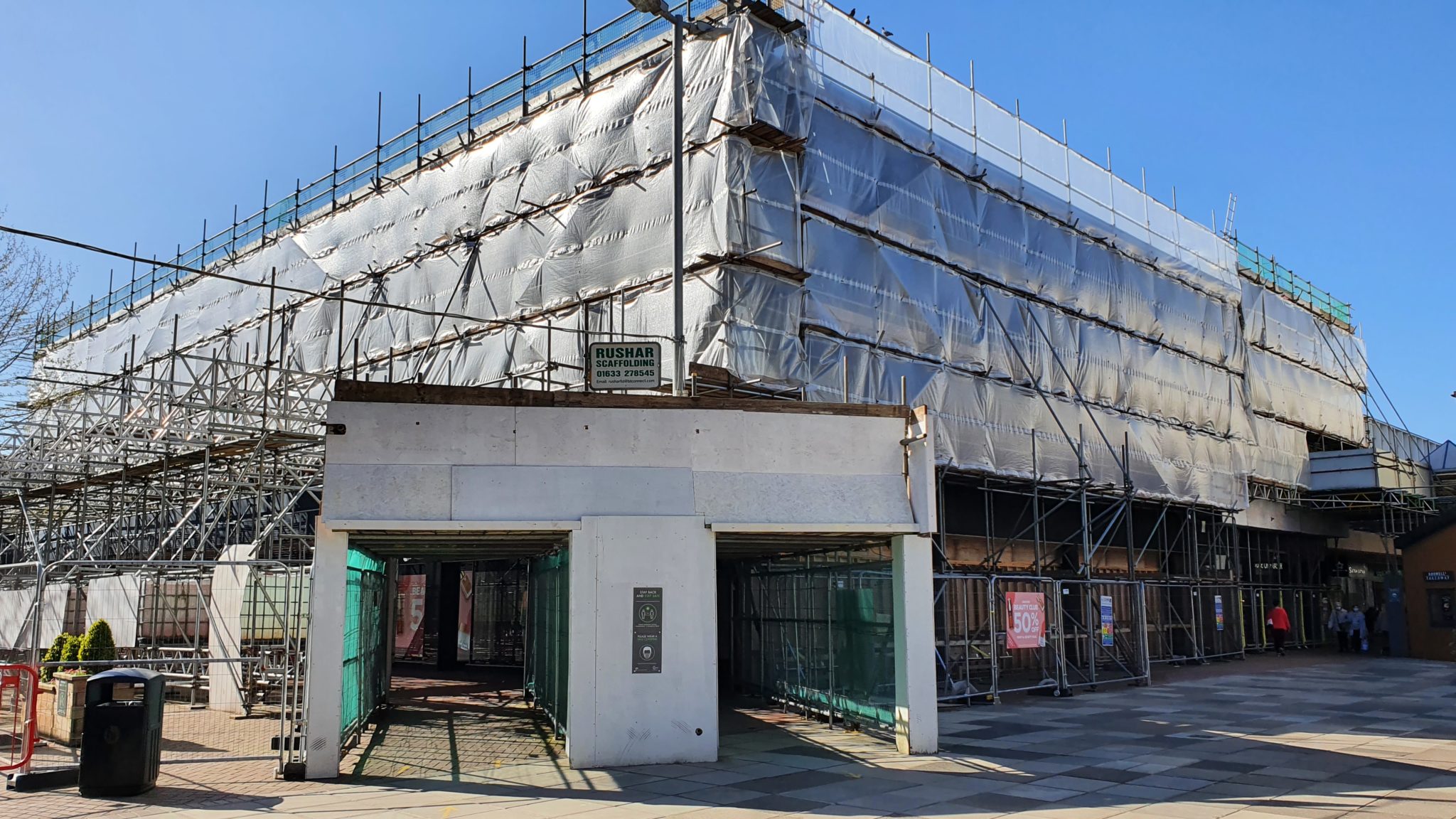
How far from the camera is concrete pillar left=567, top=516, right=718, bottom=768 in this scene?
41.2ft

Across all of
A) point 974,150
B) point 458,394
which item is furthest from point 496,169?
point 458,394

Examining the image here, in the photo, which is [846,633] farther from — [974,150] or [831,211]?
[974,150]

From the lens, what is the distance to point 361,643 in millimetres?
14711

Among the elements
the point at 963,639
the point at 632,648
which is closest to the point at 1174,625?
the point at 963,639

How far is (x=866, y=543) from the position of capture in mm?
14930

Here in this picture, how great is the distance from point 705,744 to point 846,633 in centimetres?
361

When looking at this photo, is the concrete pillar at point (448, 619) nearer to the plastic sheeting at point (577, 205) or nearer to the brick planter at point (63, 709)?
the plastic sheeting at point (577, 205)

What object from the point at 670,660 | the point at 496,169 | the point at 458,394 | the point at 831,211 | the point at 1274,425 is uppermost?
the point at 496,169

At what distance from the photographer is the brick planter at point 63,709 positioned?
46.4 feet

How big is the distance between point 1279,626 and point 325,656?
3092cm

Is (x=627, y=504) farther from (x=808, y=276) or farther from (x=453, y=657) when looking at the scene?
(x=453, y=657)

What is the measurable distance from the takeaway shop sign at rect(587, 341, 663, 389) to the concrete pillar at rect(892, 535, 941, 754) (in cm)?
403

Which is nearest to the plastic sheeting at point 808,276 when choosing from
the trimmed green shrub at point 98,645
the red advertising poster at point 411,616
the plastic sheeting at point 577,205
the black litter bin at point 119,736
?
Answer: the plastic sheeting at point 577,205

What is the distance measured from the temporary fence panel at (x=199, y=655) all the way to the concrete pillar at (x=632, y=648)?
3.18 metres
